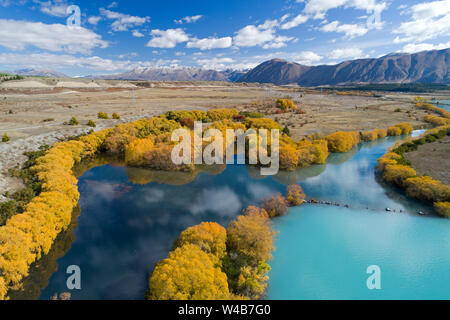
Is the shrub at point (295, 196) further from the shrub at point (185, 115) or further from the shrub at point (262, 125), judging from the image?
the shrub at point (185, 115)

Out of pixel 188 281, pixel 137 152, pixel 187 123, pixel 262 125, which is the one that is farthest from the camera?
pixel 187 123

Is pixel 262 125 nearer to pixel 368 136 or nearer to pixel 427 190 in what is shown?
pixel 368 136

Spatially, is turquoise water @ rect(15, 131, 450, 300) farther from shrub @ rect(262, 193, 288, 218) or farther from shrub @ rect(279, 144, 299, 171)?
shrub @ rect(279, 144, 299, 171)

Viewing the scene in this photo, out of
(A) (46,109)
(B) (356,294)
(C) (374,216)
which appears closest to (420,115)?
(C) (374,216)

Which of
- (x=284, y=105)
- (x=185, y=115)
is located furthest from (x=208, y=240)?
(x=284, y=105)

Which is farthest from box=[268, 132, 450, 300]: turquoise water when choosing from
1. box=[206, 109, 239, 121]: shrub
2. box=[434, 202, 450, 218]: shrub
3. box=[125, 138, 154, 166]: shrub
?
box=[206, 109, 239, 121]: shrub

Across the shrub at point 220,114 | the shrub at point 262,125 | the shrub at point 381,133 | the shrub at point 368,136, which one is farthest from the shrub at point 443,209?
the shrub at point 220,114
